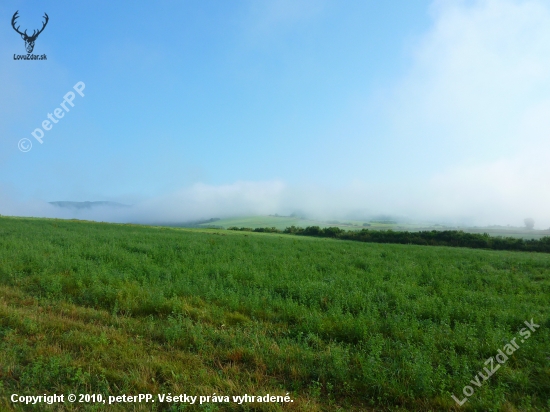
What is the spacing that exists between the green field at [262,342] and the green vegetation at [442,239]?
4850 centimetres

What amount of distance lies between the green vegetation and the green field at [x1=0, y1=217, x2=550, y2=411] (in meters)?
48.5

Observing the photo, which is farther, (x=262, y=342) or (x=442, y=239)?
(x=442, y=239)

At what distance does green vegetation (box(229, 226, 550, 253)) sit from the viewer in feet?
159

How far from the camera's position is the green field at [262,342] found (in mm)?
4379

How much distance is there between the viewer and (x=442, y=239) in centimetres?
5675

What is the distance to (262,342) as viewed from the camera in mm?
5746

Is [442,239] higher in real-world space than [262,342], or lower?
lower

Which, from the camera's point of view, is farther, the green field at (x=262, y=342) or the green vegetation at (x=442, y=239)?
the green vegetation at (x=442, y=239)

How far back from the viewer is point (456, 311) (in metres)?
7.88

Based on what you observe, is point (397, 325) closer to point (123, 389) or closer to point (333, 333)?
point (333, 333)

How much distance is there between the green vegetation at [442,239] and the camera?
48.5 m

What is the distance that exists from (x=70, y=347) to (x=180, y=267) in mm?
6447

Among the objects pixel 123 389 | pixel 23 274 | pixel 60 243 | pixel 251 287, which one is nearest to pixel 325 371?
pixel 123 389

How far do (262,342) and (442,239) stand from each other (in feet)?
197
